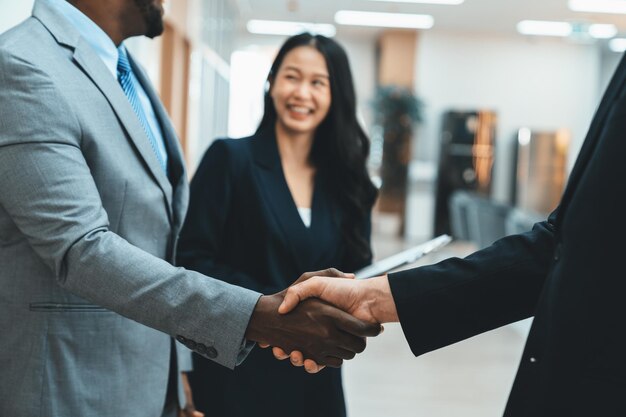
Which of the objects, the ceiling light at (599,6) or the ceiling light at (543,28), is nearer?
the ceiling light at (599,6)

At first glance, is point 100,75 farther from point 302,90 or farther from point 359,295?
point 302,90

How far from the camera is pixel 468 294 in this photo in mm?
1610

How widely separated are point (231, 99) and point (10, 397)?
13515 mm

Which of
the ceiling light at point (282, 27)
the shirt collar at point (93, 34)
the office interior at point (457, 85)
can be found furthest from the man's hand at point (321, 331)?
the ceiling light at point (282, 27)

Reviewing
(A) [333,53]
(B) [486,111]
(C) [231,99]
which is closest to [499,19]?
(B) [486,111]

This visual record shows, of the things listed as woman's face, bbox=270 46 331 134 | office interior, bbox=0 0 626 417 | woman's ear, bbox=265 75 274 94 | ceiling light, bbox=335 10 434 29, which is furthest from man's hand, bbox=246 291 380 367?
ceiling light, bbox=335 10 434 29

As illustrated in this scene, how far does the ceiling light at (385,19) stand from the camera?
12948 mm

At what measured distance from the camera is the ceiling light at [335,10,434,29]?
12.9 meters

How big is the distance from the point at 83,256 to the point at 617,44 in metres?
14.9

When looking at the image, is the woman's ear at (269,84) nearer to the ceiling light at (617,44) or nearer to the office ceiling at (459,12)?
the office ceiling at (459,12)

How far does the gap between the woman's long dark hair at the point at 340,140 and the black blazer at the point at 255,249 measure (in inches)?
2.9

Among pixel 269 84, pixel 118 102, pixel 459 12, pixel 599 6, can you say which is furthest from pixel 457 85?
pixel 118 102

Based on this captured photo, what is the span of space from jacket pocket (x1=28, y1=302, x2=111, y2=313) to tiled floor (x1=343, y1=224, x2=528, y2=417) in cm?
300

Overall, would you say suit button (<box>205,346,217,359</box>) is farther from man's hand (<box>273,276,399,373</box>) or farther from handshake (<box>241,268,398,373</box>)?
man's hand (<box>273,276,399,373</box>)
